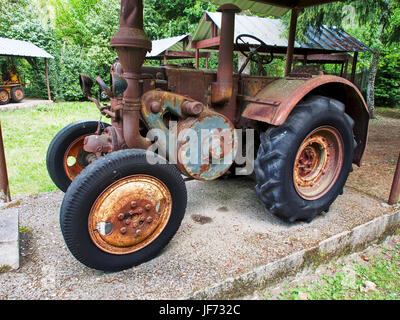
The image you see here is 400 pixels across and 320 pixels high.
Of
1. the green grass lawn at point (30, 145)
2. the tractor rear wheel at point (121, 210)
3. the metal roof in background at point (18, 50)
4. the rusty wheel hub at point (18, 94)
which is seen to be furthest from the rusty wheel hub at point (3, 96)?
the tractor rear wheel at point (121, 210)

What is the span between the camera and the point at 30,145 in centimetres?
634

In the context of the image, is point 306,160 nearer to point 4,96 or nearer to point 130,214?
point 130,214

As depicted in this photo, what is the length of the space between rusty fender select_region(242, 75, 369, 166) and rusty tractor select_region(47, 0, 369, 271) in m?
0.01

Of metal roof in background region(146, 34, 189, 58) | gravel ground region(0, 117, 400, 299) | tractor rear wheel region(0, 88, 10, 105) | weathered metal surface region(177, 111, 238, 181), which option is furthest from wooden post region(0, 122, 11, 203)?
tractor rear wheel region(0, 88, 10, 105)

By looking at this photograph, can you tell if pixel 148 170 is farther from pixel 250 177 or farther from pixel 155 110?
pixel 250 177

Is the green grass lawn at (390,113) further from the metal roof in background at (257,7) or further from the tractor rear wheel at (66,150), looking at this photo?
the tractor rear wheel at (66,150)

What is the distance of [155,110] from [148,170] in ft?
2.16

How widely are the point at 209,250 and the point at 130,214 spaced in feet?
2.19

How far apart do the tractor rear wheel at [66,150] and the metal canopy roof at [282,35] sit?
7.38 metres

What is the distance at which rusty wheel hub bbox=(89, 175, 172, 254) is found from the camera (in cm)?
193

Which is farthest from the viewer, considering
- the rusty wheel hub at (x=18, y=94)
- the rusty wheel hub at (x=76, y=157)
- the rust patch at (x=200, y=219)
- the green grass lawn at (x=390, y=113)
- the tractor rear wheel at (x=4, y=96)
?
the rusty wheel hub at (x=18, y=94)

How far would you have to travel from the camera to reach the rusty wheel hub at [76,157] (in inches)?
121

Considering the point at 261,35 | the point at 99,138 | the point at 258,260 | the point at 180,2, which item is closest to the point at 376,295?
the point at 258,260

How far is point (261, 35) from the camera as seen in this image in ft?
32.4
